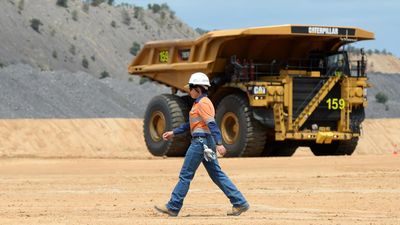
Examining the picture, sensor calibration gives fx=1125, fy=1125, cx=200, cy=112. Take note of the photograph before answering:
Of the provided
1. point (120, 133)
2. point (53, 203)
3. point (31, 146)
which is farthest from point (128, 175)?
point (120, 133)

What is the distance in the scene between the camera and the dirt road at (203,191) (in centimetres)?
1308

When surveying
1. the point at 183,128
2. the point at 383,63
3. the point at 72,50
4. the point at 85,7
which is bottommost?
the point at 383,63

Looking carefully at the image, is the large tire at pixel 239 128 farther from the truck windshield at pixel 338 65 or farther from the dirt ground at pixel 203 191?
the truck windshield at pixel 338 65

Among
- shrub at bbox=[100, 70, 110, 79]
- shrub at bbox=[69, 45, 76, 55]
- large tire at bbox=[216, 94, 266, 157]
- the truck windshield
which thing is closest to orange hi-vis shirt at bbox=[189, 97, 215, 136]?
large tire at bbox=[216, 94, 266, 157]

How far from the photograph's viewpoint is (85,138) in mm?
37062

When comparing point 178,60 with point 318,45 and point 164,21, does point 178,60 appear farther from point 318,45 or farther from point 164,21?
point 164,21

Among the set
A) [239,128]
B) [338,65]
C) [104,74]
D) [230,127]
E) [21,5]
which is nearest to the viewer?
[239,128]

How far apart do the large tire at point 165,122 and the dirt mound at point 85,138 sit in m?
4.50

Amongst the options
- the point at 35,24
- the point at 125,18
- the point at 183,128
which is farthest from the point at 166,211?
the point at 125,18

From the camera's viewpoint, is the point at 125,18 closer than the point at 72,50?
No

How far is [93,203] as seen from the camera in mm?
15242

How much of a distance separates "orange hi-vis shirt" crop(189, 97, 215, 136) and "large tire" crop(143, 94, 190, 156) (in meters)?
13.5

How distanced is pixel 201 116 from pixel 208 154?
1.48ft

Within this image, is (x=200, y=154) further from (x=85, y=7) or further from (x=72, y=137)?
(x=85, y=7)
